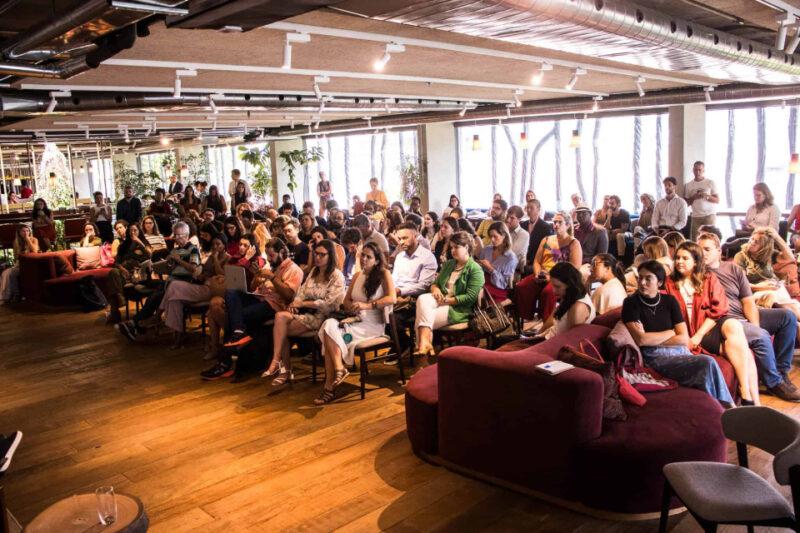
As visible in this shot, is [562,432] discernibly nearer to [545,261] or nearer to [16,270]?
[545,261]

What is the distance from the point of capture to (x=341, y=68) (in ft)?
23.8

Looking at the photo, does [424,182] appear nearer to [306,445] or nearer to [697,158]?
[697,158]

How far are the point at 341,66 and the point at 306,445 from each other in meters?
4.04

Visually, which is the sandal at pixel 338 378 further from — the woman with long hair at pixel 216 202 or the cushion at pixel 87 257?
the woman with long hair at pixel 216 202

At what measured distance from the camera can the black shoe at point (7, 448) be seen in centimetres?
269

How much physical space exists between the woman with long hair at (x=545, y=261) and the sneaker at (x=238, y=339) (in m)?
2.68

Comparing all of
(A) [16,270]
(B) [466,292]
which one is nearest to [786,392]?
(B) [466,292]

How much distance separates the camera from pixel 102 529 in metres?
2.39

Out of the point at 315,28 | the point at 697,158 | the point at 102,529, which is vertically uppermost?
the point at 315,28

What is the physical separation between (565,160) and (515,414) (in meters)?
11.2

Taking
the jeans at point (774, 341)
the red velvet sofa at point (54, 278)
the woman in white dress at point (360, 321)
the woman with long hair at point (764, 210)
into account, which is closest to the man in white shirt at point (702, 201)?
the woman with long hair at point (764, 210)

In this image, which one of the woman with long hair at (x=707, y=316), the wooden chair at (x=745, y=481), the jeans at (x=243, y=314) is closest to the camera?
the wooden chair at (x=745, y=481)

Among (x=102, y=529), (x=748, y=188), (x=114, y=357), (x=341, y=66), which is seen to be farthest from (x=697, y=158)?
(x=102, y=529)

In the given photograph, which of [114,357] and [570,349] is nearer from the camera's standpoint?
[570,349]
